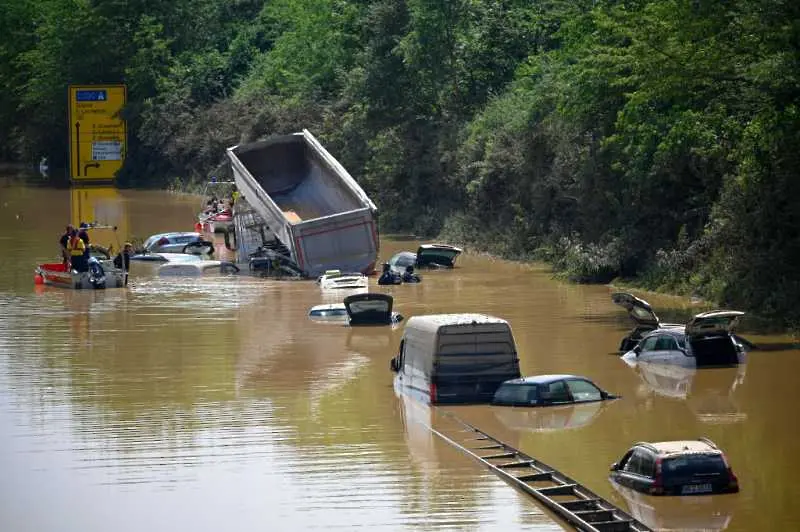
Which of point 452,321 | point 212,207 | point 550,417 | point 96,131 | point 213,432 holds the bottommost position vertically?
point 213,432

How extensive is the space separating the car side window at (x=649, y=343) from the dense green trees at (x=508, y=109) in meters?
5.32

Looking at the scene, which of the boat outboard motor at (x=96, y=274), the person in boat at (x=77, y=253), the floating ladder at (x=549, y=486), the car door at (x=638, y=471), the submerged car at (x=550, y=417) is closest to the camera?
the floating ladder at (x=549, y=486)

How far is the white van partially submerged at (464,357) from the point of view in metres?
27.1

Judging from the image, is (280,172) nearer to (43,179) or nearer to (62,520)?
(62,520)

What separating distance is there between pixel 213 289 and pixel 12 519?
88.8 ft

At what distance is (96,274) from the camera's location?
4847 centimetres

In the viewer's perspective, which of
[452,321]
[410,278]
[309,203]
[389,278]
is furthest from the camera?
[309,203]

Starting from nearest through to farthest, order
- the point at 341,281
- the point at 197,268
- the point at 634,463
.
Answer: the point at 634,463
the point at 341,281
the point at 197,268

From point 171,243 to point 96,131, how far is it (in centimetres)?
3381

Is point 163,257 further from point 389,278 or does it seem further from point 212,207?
point 212,207

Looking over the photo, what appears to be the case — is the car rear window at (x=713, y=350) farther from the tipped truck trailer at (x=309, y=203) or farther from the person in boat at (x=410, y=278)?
the tipped truck trailer at (x=309, y=203)

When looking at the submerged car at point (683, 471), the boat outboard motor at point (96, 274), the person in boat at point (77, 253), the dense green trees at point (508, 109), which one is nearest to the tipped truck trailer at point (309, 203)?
the boat outboard motor at point (96, 274)

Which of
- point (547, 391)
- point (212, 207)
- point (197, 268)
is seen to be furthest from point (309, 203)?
point (547, 391)

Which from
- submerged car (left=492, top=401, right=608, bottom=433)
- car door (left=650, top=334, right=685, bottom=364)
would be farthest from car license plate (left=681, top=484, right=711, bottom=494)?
car door (left=650, top=334, right=685, bottom=364)
